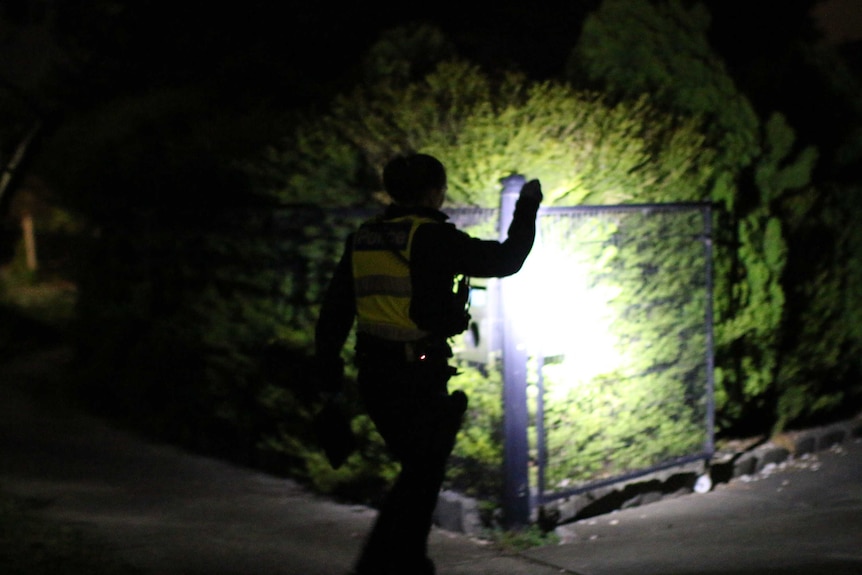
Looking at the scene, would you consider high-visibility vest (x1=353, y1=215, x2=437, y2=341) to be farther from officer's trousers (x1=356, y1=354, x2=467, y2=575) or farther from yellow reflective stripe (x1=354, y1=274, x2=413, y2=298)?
officer's trousers (x1=356, y1=354, x2=467, y2=575)

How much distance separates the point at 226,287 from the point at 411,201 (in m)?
4.29

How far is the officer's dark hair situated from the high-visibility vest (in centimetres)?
11

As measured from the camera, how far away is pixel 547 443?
6055 millimetres

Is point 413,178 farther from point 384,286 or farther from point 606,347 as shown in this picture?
point 606,347

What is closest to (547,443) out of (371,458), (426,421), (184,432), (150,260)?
(371,458)

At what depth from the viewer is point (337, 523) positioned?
6617 mm

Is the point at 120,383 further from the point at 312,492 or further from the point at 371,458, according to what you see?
the point at 371,458

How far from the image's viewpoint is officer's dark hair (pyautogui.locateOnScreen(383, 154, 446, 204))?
14.5 feet

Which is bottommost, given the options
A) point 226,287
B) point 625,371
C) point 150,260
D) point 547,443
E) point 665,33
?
point 547,443

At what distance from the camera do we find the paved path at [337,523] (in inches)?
215

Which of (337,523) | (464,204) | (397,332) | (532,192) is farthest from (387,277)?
(337,523)

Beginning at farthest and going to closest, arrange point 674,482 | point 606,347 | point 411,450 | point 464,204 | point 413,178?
point 674,482 < point 464,204 < point 606,347 < point 413,178 < point 411,450

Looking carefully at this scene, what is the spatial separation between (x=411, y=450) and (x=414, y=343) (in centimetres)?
40

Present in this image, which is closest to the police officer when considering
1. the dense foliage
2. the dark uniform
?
the dark uniform
